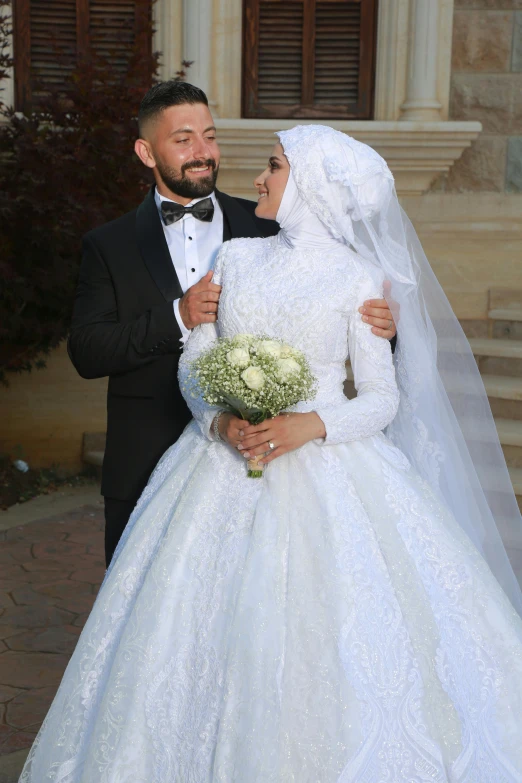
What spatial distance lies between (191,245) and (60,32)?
14.2 feet

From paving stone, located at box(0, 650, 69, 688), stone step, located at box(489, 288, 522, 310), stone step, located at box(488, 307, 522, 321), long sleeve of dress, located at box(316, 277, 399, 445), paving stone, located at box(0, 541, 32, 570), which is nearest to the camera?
long sleeve of dress, located at box(316, 277, 399, 445)

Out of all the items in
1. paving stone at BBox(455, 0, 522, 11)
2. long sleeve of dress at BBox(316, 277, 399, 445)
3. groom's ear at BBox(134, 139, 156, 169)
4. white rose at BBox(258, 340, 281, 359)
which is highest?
paving stone at BBox(455, 0, 522, 11)

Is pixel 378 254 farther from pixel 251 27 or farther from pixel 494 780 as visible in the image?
pixel 251 27

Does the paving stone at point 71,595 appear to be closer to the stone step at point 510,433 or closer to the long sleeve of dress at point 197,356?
the long sleeve of dress at point 197,356

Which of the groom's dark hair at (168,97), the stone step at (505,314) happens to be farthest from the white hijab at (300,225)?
the stone step at (505,314)

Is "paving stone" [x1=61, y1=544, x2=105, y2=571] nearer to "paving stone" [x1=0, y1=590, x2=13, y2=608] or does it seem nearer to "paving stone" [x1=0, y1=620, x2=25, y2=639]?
"paving stone" [x1=0, y1=590, x2=13, y2=608]

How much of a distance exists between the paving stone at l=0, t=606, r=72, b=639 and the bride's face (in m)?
2.83

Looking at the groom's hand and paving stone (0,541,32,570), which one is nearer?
A: the groom's hand

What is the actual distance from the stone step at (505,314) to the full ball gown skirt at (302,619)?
3.94m

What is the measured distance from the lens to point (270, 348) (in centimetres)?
261

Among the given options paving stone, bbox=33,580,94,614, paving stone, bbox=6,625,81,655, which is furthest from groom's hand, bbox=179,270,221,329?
paving stone, bbox=33,580,94,614

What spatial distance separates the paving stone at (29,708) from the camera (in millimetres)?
3979

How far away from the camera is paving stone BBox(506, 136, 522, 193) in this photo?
268 inches

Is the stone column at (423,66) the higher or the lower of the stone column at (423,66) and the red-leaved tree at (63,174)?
the higher
